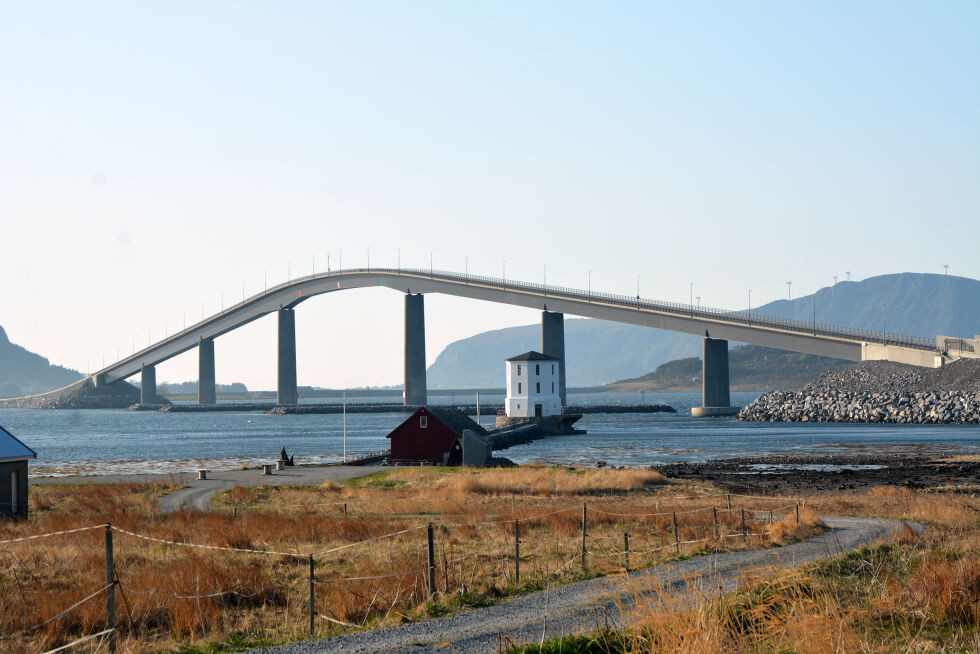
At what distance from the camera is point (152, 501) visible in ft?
124

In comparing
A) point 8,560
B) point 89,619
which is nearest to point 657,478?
point 8,560

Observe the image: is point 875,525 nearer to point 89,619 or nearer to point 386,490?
point 89,619

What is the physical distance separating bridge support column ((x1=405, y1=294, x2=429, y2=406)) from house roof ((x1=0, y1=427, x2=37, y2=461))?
127630 mm

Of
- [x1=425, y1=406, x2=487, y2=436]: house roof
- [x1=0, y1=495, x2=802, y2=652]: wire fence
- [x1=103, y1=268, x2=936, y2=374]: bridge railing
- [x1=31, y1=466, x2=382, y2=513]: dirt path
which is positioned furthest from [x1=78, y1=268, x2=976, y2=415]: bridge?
[x1=0, y1=495, x2=802, y2=652]: wire fence

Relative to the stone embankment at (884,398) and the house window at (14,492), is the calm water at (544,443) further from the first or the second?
the house window at (14,492)

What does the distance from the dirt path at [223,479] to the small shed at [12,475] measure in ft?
22.0

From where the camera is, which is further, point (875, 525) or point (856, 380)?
point (856, 380)

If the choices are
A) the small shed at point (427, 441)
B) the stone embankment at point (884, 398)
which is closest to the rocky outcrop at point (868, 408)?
the stone embankment at point (884, 398)

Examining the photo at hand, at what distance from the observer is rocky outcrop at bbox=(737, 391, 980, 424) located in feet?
376

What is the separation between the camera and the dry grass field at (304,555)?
1491 centimetres

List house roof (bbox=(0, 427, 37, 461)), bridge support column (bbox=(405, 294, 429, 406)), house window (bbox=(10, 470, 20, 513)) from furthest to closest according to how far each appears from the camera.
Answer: bridge support column (bbox=(405, 294, 429, 406)) → house window (bbox=(10, 470, 20, 513)) → house roof (bbox=(0, 427, 37, 461))

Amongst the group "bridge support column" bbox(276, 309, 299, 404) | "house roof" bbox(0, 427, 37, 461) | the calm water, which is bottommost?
the calm water

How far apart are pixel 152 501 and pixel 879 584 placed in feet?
97.5

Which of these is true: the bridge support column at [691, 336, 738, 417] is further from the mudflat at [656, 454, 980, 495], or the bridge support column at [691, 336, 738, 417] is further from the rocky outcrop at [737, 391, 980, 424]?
the mudflat at [656, 454, 980, 495]
